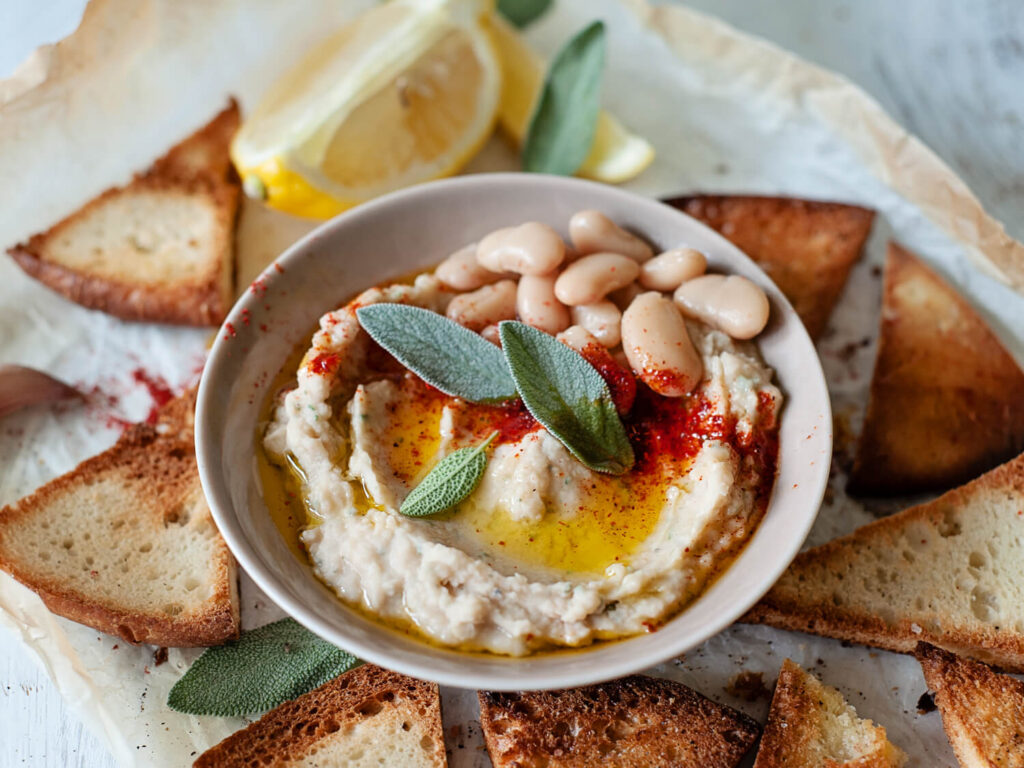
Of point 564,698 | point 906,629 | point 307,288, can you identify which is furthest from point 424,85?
point 906,629

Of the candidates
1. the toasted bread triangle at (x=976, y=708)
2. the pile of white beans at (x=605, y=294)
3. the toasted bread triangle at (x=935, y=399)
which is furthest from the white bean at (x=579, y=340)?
the toasted bread triangle at (x=976, y=708)

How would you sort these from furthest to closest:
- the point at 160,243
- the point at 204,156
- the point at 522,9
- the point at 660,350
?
the point at 522,9, the point at 204,156, the point at 160,243, the point at 660,350

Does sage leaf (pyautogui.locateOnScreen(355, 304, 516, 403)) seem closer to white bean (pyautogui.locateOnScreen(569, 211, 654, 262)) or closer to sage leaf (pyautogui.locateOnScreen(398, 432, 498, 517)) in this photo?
sage leaf (pyautogui.locateOnScreen(398, 432, 498, 517))

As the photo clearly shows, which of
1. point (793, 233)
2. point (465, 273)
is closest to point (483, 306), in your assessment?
point (465, 273)

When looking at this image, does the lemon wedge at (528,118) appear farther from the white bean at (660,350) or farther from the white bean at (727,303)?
the white bean at (660,350)

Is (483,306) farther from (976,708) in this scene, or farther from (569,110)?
(976,708)

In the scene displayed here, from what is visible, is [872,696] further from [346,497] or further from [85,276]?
[85,276]
